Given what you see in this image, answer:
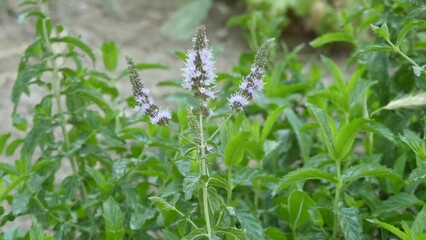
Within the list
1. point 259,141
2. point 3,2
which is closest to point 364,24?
point 259,141

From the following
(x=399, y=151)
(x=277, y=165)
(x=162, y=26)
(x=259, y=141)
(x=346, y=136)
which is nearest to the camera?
(x=346, y=136)

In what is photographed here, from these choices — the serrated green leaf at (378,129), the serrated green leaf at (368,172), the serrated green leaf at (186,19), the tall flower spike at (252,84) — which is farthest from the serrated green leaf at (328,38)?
the serrated green leaf at (186,19)

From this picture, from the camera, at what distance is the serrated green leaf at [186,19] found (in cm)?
541

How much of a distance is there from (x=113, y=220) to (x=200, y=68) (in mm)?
524

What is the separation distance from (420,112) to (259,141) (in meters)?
0.47

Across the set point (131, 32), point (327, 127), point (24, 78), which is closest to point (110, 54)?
point (24, 78)

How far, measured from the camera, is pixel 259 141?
6.69 feet

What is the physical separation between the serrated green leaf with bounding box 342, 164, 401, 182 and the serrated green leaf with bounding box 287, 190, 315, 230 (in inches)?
4.2

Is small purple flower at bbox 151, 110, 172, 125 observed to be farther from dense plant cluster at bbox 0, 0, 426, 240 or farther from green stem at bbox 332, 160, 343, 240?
green stem at bbox 332, 160, 343, 240

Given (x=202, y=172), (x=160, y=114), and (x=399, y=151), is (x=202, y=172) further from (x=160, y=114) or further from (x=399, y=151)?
(x=399, y=151)

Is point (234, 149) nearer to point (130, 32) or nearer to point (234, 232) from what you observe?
point (234, 232)

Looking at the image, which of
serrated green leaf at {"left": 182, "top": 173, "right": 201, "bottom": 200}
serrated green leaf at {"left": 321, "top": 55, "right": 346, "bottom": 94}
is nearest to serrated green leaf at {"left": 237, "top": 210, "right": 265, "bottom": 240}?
serrated green leaf at {"left": 182, "top": 173, "right": 201, "bottom": 200}

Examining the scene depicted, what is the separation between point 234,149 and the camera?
69.7 inches

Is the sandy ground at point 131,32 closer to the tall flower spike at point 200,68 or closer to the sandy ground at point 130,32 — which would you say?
the sandy ground at point 130,32
